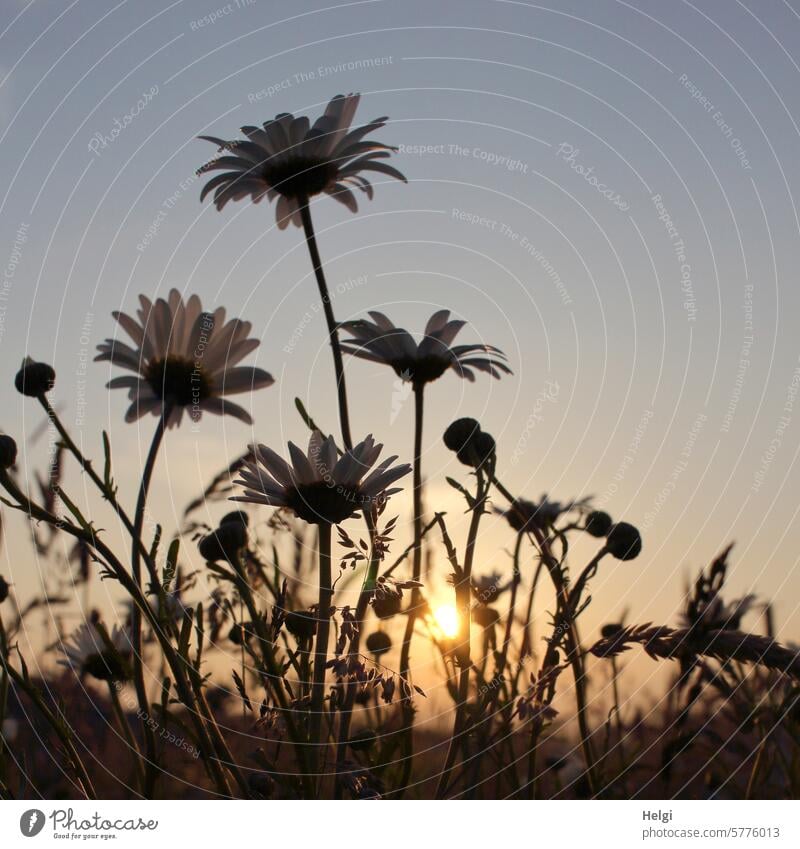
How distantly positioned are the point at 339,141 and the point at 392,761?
116 cm

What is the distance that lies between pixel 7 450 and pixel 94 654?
70 cm

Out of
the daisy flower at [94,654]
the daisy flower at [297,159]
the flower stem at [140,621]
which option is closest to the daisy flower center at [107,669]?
the daisy flower at [94,654]

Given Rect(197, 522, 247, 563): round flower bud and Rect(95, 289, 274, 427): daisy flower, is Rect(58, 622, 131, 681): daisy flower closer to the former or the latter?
Rect(197, 522, 247, 563): round flower bud

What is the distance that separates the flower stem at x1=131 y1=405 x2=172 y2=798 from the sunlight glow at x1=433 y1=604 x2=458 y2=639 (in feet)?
1.75

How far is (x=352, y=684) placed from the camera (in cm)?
142

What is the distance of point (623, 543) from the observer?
1775mm

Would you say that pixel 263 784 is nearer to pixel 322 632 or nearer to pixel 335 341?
pixel 322 632

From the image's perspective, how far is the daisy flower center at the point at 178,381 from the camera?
1.66 metres

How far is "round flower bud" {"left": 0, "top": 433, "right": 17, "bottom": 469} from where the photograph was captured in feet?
5.15
